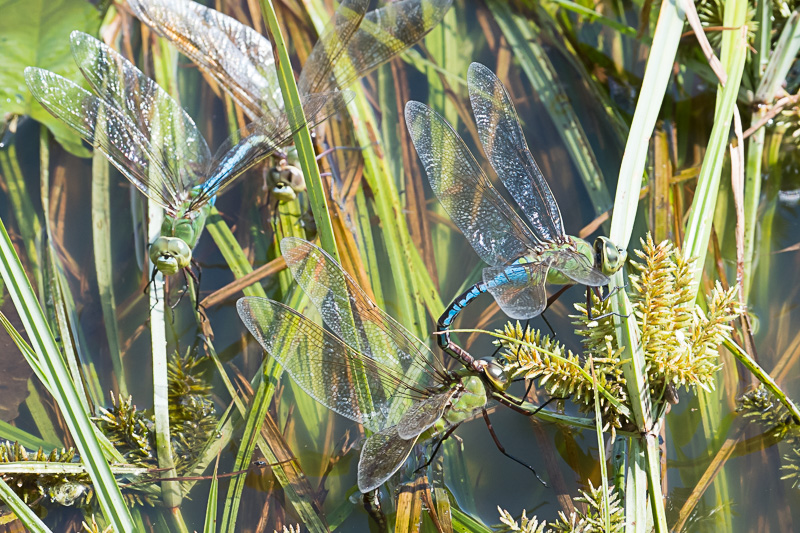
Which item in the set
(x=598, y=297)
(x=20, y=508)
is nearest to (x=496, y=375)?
(x=598, y=297)

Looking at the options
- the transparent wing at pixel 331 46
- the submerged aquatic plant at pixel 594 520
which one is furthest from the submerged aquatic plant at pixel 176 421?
the transparent wing at pixel 331 46

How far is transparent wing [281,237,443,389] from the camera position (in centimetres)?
234

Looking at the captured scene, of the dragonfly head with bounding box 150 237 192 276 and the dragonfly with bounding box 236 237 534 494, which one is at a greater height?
the dragonfly head with bounding box 150 237 192 276

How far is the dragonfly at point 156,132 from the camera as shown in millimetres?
2742

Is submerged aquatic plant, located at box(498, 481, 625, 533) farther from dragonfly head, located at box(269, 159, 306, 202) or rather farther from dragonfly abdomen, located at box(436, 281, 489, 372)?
dragonfly head, located at box(269, 159, 306, 202)

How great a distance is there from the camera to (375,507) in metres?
2.35

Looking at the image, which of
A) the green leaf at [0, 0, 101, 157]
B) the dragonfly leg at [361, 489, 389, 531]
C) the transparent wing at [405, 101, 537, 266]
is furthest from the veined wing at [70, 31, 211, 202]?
the dragonfly leg at [361, 489, 389, 531]

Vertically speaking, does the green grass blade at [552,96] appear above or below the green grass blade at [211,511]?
above

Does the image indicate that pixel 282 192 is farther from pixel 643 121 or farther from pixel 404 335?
pixel 643 121

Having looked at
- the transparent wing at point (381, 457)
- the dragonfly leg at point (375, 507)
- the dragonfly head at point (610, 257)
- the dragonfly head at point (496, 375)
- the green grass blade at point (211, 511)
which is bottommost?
the dragonfly leg at point (375, 507)

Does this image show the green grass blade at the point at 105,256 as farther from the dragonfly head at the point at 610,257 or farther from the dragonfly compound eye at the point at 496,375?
the dragonfly head at the point at 610,257

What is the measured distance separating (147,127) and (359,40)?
3.92 ft

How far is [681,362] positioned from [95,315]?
255 centimetres

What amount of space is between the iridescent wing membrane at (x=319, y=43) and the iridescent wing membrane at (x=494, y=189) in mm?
760
